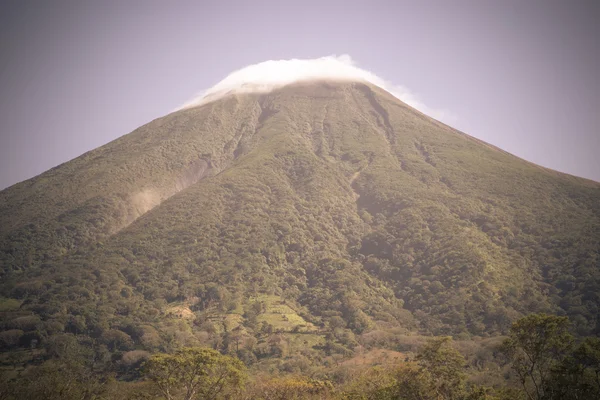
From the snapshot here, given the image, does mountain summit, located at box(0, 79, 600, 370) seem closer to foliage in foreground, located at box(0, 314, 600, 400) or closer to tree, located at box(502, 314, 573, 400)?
foliage in foreground, located at box(0, 314, 600, 400)

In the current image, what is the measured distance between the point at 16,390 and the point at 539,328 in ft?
140

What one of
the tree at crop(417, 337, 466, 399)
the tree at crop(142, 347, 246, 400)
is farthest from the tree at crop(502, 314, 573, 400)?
the tree at crop(142, 347, 246, 400)

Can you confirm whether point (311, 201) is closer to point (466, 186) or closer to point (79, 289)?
point (466, 186)

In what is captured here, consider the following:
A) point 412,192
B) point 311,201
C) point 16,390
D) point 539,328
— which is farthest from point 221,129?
point 539,328

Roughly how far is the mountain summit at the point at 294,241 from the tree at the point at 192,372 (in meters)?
34.0

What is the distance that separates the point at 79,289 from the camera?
8444cm

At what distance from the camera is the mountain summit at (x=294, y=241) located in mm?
77750

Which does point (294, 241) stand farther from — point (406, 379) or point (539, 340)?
point (539, 340)

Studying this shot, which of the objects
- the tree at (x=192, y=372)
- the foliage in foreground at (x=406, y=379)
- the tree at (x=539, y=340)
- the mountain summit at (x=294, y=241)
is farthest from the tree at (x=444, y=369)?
the mountain summit at (x=294, y=241)

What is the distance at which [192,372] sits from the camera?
3600 centimetres

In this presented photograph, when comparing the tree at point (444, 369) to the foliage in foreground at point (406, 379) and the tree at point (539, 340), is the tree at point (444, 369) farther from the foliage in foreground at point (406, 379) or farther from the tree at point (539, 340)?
the tree at point (539, 340)

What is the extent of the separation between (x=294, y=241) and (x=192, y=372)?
68.1 m

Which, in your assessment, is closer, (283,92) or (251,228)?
(251,228)

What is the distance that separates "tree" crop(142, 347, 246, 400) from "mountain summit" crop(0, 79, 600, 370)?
34004 millimetres
